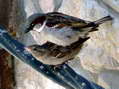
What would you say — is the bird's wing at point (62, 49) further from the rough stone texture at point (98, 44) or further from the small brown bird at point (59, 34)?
the rough stone texture at point (98, 44)

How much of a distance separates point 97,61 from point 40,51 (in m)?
0.32

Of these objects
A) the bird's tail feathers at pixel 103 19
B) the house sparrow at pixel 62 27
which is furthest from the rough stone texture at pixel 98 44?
the house sparrow at pixel 62 27

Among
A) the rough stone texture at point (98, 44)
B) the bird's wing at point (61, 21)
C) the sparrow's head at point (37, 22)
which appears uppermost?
the bird's wing at point (61, 21)

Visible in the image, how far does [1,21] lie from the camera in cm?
200

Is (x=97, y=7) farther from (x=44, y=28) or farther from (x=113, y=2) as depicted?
(x=44, y=28)

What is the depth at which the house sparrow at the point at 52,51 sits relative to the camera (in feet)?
4.09

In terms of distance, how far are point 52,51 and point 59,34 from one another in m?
0.06

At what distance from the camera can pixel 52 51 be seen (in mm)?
1246

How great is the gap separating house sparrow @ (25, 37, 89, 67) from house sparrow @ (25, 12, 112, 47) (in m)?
0.01

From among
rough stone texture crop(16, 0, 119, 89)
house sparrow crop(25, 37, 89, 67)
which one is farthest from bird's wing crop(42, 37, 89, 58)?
rough stone texture crop(16, 0, 119, 89)

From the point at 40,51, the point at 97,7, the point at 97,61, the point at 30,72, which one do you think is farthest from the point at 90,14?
the point at 30,72

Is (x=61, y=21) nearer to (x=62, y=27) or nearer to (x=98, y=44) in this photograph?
(x=62, y=27)

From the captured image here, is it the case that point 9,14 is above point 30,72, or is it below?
above

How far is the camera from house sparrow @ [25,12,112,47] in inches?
48.6
